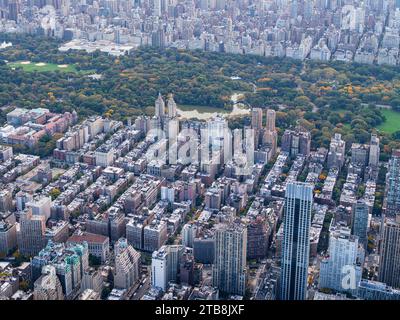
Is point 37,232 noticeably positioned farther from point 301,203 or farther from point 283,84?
point 283,84

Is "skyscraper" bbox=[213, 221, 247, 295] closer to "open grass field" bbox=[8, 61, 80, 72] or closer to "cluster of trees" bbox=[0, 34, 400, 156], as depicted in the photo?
"cluster of trees" bbox=[0, 34, 400, 156]

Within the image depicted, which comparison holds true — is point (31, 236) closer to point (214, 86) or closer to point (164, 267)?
point (164, 267)

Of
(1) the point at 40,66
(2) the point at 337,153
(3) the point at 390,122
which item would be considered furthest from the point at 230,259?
(1) the point at 40,66

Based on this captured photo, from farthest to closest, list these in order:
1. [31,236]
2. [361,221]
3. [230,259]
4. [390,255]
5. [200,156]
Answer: [200,156] < [361,221] < [31,236] < [390,255] < [230,259]

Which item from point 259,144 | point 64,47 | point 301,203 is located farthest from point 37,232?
point 64,47

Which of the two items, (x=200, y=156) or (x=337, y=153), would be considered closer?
(x=200, y=156)
